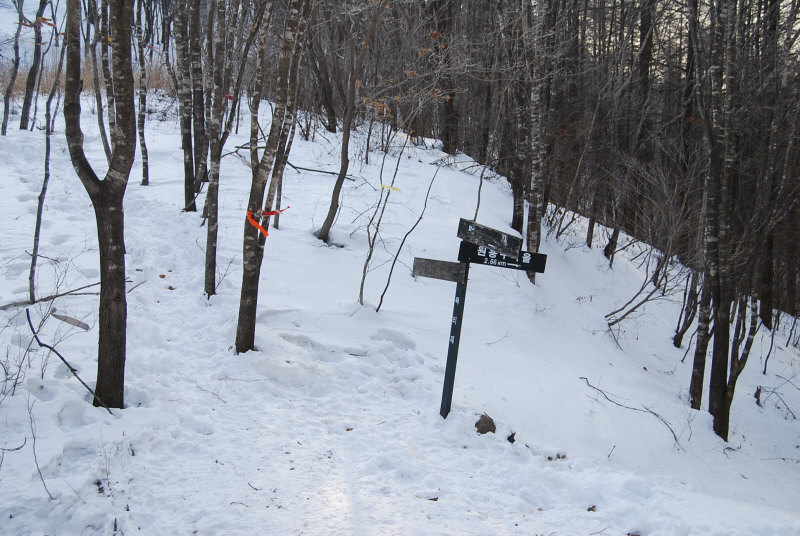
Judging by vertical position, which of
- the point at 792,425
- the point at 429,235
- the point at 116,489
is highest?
the point at 429,235

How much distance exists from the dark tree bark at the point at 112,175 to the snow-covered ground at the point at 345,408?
417mm

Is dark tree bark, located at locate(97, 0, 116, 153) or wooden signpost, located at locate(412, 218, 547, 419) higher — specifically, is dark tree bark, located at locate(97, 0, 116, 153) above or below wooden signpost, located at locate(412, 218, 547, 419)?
above

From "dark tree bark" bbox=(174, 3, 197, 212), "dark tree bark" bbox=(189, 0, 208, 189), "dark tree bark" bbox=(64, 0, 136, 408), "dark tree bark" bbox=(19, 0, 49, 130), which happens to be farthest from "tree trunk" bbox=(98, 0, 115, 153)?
"dark tree bark" bbox=(64, 0, 136, 408)

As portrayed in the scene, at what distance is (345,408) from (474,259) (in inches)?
67.2

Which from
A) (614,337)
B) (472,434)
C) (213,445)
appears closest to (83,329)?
(213,445)

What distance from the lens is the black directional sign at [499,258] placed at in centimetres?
420

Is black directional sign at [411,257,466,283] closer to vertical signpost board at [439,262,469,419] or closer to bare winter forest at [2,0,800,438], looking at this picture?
vertical signpost board at [439,262,469,419]

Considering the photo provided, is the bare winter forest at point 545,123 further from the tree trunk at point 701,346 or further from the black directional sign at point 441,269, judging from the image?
the black directional sign at point 441,269

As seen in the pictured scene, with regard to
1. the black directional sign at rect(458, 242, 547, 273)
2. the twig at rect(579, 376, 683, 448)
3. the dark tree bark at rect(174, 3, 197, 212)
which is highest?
the dark tree bark at rect(174, 3, 197, 212)

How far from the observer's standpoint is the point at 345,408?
445cm

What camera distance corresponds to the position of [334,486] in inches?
131

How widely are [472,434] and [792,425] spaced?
269 inches

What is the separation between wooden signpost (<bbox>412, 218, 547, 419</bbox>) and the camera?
4176 millimetres

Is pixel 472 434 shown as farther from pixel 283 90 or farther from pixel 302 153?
pixel 302 153
